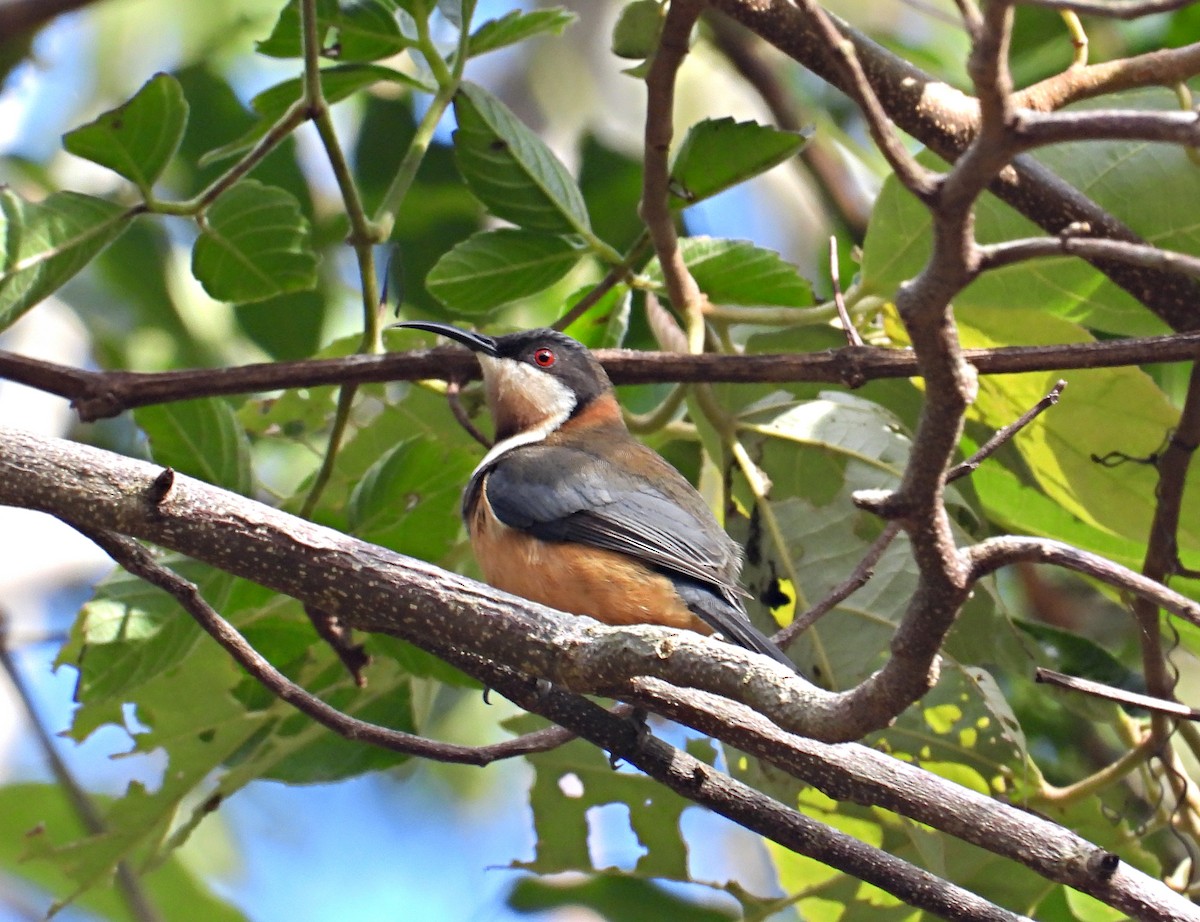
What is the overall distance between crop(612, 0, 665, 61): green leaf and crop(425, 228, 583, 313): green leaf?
1.90 feet

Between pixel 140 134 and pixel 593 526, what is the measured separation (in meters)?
1.62

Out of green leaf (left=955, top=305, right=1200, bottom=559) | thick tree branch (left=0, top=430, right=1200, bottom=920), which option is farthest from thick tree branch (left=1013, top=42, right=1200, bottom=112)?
thick tree branch (left=0, top=430, right=1200, bottom=920)

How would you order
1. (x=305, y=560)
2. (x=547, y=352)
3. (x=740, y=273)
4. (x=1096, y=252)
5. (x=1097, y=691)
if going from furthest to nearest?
1. (x=547, y=352)
2. (x=740, y=273)
3. (x=305, y=560)
4. (x=1097, y=691)
5. (x=1096, y=252)

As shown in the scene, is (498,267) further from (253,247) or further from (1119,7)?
(1119,7)

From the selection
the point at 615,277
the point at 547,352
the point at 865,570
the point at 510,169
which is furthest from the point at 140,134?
the point at 865,570

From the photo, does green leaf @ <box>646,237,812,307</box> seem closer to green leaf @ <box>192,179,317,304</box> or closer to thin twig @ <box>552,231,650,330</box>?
thin twig @ <box>552,231,650,330</box>

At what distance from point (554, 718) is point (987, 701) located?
4.29 ft

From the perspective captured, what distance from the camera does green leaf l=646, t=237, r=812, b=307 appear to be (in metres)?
3.91

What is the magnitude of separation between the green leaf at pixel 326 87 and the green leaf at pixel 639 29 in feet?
1.89

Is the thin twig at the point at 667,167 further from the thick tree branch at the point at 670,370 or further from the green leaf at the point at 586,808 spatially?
the green leaf at the point at 586,808

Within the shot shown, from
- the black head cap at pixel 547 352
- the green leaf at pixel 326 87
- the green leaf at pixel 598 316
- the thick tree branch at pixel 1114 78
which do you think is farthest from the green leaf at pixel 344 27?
the thick tree branch at pixel 1114 78

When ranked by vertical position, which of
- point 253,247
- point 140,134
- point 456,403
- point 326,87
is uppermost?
point 326,87

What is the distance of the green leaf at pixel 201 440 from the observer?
3.57 metres

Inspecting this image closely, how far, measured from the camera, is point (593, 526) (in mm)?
3938
